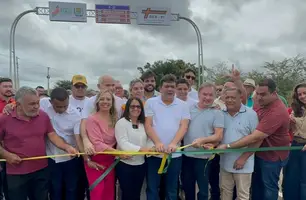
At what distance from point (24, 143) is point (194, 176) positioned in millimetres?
2436

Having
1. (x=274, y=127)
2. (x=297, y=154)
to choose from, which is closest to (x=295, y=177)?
(x=297, y=154)

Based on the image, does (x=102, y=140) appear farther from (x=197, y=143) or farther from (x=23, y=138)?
(x=197, y=143)

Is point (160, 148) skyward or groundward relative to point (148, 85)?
groundward

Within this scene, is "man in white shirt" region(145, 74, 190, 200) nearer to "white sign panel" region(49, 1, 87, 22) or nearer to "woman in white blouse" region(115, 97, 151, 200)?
"woman in white blouse" region(115, 97, 151, 200)

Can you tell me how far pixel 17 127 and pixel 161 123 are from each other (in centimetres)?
188

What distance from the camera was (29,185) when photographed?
387 centimetres

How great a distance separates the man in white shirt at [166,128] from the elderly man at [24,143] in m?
1.45

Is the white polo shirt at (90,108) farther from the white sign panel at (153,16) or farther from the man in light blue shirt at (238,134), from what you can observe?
the white sign panel at (153,16)

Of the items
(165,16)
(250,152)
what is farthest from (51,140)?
(165,16)

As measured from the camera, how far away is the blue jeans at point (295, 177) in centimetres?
453

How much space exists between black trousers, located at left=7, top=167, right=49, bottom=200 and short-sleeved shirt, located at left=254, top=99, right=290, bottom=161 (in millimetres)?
2992

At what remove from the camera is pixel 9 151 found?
371 cm

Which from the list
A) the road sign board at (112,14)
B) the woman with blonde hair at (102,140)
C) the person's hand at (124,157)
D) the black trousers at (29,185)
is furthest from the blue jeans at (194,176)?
the road sign board at (112,14)

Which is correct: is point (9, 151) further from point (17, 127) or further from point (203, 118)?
point (203, 118)
